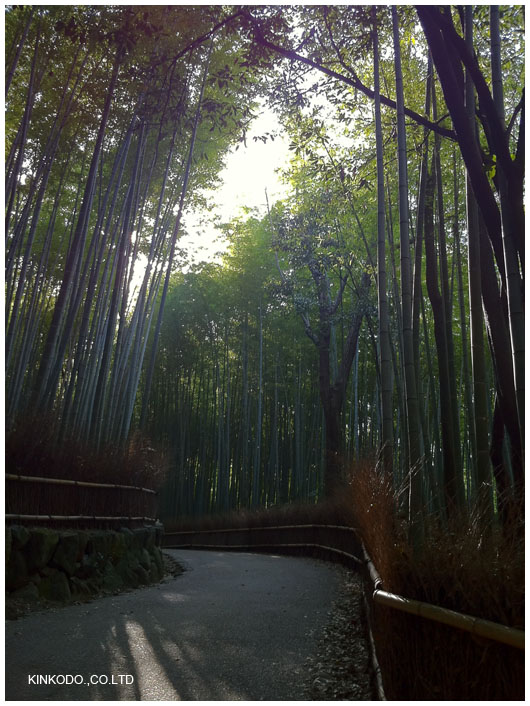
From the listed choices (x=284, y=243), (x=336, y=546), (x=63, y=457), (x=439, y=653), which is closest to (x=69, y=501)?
(x=63, y=457)

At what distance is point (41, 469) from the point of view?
11.2 feet

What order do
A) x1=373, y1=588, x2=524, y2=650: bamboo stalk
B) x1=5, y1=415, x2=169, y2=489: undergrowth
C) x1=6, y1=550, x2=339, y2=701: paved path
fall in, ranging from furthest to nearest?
1. x1=5, y1=415, x2=169, y2=489: undergrowth
2. x1=6, y1=550, x2=339, y2=701: paved path
3. x1=373, y1=588, x2=524, y2=650: bamboo stalk

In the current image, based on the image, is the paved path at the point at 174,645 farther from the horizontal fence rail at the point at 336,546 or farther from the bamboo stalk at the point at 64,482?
the bamboo stalk at the point at 64,482

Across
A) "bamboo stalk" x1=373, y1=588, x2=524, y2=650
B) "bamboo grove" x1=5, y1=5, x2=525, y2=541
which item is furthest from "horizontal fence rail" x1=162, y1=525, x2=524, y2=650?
"bamboo grove" x1=5, y1=5, x2=525, y2=541

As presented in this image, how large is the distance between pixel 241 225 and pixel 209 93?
178 inches

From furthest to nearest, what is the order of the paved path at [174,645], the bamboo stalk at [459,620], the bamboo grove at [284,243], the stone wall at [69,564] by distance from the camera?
1. the stone wall at [69,564]
2. the bamboo grove at [284,243]
3. the paved path at [174,645]
4. the bamboo stalk at [459,620]

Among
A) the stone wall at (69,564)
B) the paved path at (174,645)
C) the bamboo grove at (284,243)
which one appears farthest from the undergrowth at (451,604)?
the stone wall at (69,564)

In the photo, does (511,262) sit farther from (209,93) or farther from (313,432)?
(313,432)

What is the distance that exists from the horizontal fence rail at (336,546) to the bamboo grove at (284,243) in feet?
1.45

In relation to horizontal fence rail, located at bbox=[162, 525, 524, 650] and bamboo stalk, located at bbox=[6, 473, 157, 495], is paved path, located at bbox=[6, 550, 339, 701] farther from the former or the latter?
bamboo stalk, located at bbox=[6, 473, 157, 495]

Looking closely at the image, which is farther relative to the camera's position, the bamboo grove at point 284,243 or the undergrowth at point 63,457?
the undergrowth at point 63,457

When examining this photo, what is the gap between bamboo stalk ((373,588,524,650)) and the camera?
112 centimetres

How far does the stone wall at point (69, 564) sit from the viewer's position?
300 centimetres

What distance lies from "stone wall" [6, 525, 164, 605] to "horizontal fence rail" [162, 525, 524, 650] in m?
1.71
